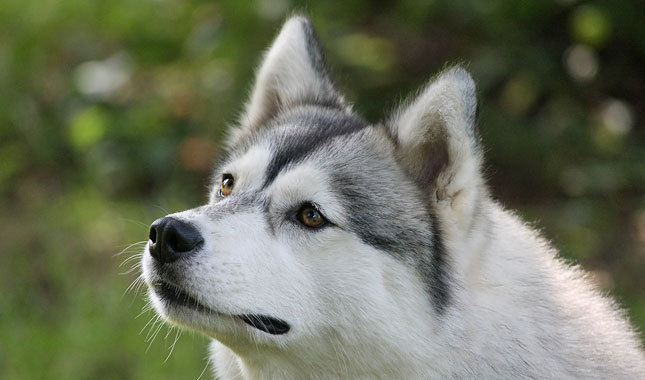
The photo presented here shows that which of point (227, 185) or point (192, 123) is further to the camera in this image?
point (192, 123)

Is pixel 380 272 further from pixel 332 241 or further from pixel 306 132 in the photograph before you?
pixel 306 132

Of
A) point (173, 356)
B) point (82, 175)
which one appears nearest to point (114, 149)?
point (82, 175)

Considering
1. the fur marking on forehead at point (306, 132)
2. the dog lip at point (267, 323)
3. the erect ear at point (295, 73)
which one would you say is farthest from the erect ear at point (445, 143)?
the dog lip at point (267, 323)

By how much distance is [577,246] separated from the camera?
22.5 feet

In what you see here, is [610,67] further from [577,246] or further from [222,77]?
[222,77]

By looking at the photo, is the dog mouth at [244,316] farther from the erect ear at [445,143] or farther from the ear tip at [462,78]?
the ear tip at [462,78]

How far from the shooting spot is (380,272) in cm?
344

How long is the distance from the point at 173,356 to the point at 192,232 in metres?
2.77

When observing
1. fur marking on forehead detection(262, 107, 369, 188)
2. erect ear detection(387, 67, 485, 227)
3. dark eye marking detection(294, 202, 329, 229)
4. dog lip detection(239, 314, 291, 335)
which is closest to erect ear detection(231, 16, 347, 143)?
fur marking on forehead detection(262, 107, 369, 188)

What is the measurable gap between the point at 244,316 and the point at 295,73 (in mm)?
1554

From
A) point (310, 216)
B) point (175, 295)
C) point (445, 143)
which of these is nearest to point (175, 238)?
point (175, 295)

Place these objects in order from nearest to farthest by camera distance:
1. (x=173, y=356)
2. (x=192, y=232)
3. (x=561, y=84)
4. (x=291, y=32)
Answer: (x=192, y=232)
(x=291, y=32)
(x=173, y=356)
(x=561, y=84)

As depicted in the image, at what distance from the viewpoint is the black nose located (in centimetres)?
329

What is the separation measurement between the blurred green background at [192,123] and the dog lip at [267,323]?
2.57 metres
